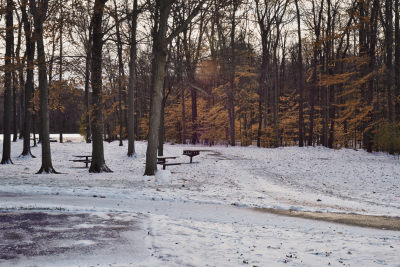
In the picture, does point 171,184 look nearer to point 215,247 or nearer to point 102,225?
point 102,225

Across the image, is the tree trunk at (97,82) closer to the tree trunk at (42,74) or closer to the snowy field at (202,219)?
the snowy field at (202,219)

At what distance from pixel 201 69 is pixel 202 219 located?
27.4 m

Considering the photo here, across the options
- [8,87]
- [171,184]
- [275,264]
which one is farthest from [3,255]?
[8,87]

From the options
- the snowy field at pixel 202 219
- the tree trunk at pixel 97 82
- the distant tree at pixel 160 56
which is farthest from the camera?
the tree trunk at pixel 97 82

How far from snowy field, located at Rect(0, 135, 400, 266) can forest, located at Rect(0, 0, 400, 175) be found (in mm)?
3397

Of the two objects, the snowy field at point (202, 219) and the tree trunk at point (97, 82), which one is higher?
the tree trunk at point (97, 82)

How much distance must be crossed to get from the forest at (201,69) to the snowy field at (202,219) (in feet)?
11.1

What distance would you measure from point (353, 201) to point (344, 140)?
90.9 ft

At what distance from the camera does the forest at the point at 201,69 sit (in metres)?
14.0

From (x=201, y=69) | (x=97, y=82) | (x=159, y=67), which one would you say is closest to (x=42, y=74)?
(x=97, y=82)

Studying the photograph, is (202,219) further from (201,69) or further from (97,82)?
(201,69)

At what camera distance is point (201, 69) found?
34.2m

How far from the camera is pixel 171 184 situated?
12.5 meters

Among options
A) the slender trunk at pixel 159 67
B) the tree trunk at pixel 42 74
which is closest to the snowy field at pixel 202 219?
the slender trunk at pixel 159 67
